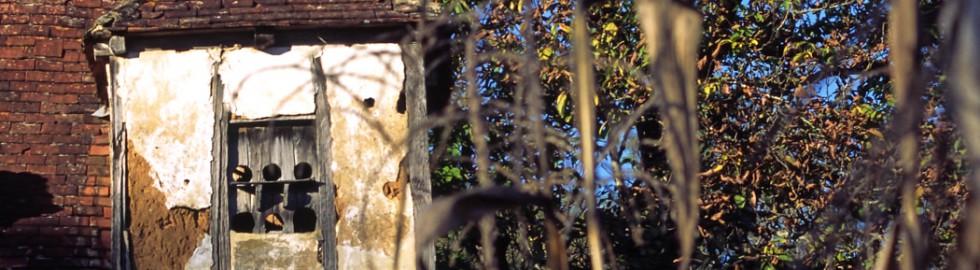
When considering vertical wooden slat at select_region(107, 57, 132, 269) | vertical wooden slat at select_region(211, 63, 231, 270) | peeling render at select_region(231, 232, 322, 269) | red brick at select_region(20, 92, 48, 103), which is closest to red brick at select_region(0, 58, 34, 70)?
red brick at select_region(20, 92, 48, 103)

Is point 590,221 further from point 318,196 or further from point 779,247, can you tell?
point 779,247

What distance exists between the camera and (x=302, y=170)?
10.0 m

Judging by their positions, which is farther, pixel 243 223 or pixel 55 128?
pixel 55 128

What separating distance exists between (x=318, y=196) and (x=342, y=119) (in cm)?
58

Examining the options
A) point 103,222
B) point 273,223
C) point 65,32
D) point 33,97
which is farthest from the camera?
point 65,32

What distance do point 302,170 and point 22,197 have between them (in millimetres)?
2165

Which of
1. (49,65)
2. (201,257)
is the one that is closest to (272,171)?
(201,257)

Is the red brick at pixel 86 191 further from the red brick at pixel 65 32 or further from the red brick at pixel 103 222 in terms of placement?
the red brick at pixel 65 32

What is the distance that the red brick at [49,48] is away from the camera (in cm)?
1127

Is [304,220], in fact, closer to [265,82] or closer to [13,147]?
[265,82]

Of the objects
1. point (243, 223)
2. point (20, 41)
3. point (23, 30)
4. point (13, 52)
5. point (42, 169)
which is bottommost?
point (243, 223)

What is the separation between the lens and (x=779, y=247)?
1147 cm

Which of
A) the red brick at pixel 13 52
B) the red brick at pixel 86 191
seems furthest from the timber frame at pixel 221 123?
the red brick at pixel 13 52

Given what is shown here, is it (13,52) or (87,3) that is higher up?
(87,3)
